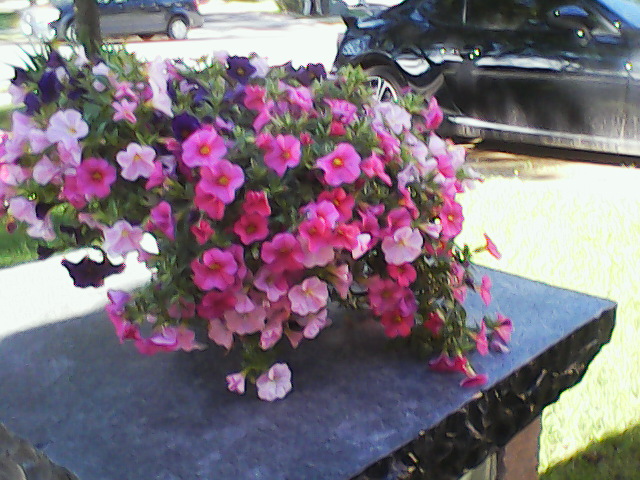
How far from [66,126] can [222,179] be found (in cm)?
30

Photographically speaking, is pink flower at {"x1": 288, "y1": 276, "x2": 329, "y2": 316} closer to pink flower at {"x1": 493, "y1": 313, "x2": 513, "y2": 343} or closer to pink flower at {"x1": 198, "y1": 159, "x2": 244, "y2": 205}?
pink flower at {"x1": 198, "y1": 159, "x2": 244, "y2": 205}

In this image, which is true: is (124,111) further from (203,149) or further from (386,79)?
(386,79)

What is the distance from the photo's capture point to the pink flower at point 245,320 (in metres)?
1.24

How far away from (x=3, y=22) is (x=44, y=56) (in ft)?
82.9

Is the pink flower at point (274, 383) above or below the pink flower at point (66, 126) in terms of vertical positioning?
below

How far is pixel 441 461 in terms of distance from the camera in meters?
1.27

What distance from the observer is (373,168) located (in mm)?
1263

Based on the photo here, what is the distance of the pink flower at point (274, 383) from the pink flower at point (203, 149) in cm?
38

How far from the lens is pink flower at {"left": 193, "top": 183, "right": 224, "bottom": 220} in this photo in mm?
1172

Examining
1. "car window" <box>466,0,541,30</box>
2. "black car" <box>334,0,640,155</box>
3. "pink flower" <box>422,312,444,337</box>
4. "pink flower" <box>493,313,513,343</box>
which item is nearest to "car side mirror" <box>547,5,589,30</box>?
"black car" <box>334,0,640,155</box>

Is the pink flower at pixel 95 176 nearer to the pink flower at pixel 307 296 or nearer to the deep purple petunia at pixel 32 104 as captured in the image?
the deep purple petunia at pixel 32 104

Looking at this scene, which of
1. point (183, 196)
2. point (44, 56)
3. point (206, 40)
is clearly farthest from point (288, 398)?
point (206, 40)

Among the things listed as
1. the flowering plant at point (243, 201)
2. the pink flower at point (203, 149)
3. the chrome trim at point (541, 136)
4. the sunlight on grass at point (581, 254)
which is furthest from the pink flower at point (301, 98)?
the chrome trim at point (541, 136)

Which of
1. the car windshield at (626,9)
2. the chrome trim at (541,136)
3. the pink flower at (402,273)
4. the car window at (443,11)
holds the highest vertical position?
the pink flower at (402,273)
